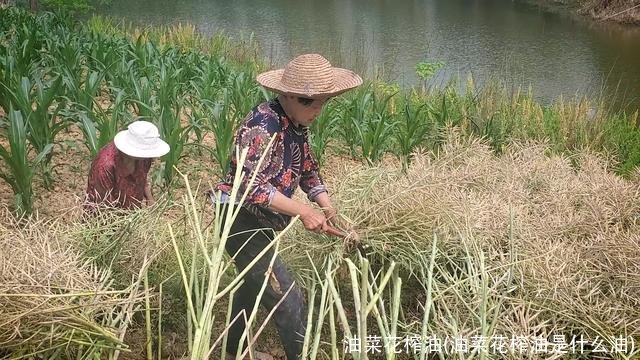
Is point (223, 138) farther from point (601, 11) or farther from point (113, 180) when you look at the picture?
point (601, 11)

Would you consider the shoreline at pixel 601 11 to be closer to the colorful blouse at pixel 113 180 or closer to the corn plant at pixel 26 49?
the corn plant at pixel 26 49

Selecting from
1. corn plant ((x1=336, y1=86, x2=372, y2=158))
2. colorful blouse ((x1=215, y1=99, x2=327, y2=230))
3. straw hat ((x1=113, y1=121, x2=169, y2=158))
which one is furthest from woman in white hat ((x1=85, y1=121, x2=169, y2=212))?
corn plant ((x1=336, y1=86, x2=372, y2=158))

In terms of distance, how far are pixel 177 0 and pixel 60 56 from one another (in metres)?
11.2

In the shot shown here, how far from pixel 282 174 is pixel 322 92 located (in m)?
0.29

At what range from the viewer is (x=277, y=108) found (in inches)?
70.5

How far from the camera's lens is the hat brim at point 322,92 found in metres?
1.70

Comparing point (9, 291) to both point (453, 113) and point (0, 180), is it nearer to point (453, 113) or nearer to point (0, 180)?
point (0, 180)

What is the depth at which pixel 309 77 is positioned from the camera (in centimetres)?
171

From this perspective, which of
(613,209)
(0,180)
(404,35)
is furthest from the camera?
(404,35)

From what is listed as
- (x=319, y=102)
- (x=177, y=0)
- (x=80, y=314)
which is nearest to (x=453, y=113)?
(x=319, y=102)

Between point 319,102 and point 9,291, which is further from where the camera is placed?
point 319,102

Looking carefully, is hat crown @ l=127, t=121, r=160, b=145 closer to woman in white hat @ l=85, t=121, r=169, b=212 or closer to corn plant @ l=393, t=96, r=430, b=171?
woman in white hat @ l=85, t=121, r=169, b=212

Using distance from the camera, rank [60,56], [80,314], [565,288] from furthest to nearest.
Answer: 1. [60,56]
2. [565,288]
3. [80,314]

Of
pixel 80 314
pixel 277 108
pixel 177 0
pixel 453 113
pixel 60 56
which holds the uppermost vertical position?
pixel 277 108
